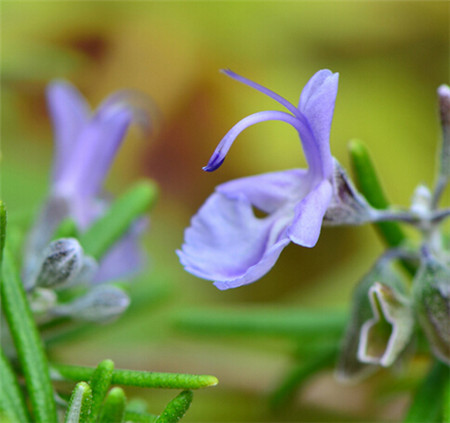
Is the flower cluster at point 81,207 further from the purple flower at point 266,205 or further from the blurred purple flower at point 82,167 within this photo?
the purple flower at point 266,205

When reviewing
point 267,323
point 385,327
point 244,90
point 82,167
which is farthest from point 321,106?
point 244,90

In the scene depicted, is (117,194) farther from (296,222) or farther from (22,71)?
(296,222)

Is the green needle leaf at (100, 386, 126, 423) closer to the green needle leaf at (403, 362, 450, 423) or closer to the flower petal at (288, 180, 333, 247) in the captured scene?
the flower petal at (288, 180, 333, 247)

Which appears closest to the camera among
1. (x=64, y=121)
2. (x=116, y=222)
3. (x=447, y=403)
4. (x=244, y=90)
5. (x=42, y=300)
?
(x=447, y=403)

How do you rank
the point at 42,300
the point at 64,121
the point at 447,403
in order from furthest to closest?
the point at 64,121, the point at 42,300, the point at 447,403

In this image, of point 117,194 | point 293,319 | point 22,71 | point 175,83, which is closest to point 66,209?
point 293,319

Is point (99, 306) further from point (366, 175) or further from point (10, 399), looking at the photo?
point (366, 175)

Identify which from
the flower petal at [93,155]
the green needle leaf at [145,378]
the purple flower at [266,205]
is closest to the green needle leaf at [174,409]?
the green needle leaf at [145,378]

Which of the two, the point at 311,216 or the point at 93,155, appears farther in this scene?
the point at 93,155
